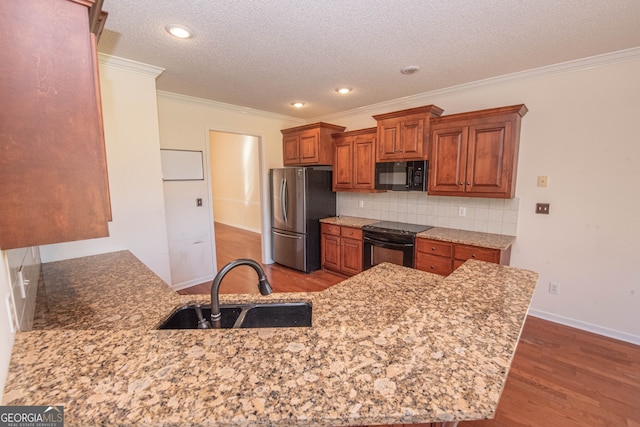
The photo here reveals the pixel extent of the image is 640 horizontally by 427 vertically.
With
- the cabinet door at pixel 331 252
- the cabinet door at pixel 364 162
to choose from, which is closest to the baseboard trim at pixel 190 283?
the cabinet door at pixel 331 252

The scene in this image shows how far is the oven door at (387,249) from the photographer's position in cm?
324

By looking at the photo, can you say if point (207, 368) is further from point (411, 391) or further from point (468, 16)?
point (468, 16)

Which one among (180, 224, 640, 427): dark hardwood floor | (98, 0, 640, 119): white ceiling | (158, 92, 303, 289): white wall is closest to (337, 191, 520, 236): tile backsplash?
(180, 224, 640, 427): dark hardwood floor

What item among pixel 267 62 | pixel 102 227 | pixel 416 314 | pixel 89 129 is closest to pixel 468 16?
pixel 267 62

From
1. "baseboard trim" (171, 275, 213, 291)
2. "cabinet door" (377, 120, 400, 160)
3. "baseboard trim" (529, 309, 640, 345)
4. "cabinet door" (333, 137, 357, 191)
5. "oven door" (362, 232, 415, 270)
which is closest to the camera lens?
"baseboard trim" (529, 309, 640, 345)

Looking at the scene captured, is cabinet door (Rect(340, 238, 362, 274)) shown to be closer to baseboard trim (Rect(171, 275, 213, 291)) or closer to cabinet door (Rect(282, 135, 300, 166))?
cabinet door (Rect(282, 135, 300, 166))

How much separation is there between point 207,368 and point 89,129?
0.80 m

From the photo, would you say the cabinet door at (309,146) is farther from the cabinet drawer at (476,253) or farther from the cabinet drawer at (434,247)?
the cabinet drawer at (476,253)

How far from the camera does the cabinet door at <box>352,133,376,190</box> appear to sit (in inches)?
148

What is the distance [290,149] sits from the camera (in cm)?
449

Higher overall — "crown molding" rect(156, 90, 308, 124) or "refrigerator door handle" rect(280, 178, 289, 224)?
"crown molding" rect(156, 90, 308, 124)

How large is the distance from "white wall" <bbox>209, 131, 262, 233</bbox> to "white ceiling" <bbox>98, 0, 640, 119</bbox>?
3.92 m

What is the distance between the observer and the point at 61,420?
23.5 inches

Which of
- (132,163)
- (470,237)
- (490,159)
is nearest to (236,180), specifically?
(132,163)
